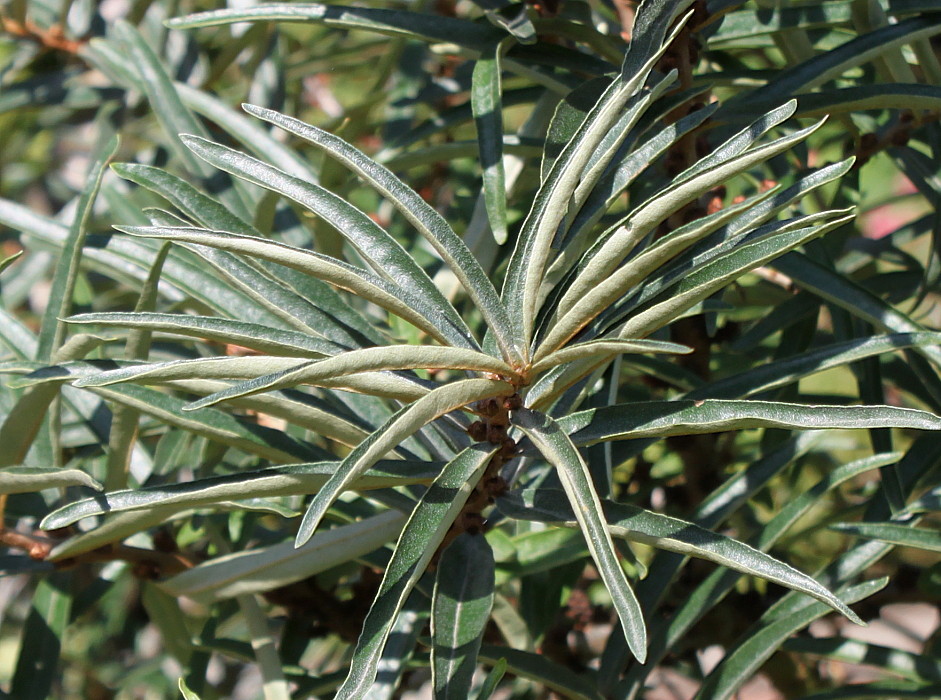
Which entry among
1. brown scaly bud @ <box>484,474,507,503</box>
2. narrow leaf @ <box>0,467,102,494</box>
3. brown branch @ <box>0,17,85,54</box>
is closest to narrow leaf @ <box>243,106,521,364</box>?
brown scaly bud @ <box>484,474,507,503</box>

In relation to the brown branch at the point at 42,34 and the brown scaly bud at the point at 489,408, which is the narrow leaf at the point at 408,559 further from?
the brown branch at the point at 42,34

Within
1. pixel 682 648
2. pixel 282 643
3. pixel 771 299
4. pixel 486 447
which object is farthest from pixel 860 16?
pixel 282 643

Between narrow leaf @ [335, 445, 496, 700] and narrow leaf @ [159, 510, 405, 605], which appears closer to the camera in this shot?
narrow leaf @ [335, 445, 496, 700]

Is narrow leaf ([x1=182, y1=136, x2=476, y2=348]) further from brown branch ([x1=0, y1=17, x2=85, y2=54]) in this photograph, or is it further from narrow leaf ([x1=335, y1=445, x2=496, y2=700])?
brown branch ([x1=0, y1=17, x2=85, y2=54])

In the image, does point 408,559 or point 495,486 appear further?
point 495,486

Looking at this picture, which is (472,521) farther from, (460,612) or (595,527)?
(595,527)

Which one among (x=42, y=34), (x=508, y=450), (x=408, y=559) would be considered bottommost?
(x=408, y=559)

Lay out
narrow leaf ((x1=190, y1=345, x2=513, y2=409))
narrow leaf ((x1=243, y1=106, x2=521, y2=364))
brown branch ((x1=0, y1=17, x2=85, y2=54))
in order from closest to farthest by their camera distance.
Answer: narrow leaf ((x1=190, y1=345, x2=513, y2=409)) → narrow leaf ((x1=243, y1=106, x2=521, y2=364)) → brown branch ((x1=0, y1=17, x2=85, y2=54))

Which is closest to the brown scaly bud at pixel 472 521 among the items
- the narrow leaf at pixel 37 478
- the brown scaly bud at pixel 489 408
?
the brown scaly bud at pixel 489 408

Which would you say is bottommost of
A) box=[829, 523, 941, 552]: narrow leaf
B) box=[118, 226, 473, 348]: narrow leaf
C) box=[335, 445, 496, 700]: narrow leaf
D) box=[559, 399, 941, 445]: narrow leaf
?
box=[335, 445, 496, 700]: narrow leaf

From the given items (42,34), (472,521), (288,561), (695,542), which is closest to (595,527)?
(695,542)
